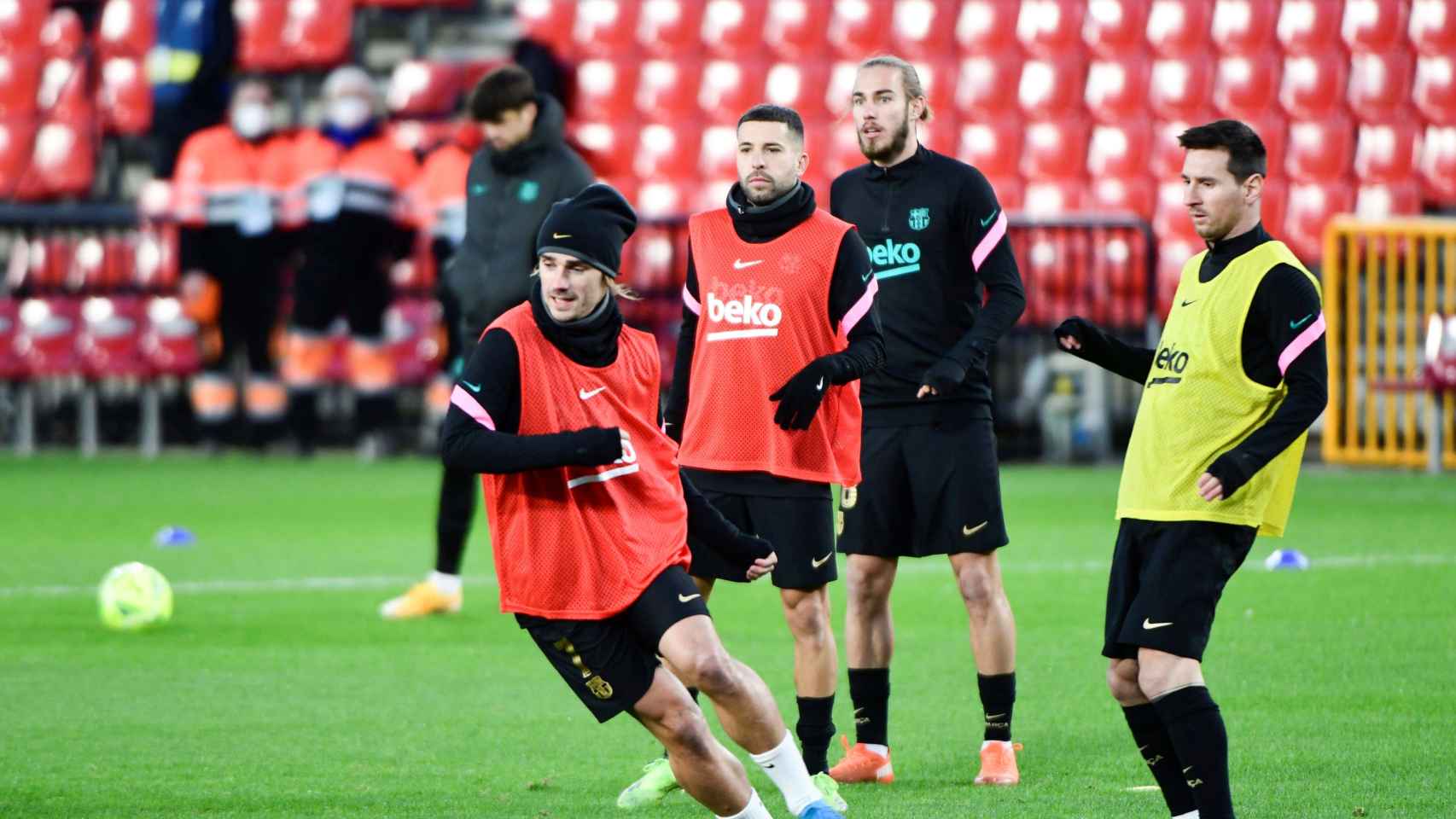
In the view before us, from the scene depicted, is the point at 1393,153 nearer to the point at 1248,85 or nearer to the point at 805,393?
the point at 1248,85

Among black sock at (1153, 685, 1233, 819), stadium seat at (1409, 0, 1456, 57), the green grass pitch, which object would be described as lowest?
the green grass pitch

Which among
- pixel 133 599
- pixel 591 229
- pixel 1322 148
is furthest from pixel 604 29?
pixel 591 229

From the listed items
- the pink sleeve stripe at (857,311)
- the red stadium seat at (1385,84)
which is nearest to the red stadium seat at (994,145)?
the red stadium seat at (1385,84)

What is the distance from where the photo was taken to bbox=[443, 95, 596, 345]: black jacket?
352 inches

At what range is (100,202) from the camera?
852 inches

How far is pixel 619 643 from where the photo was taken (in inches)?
193

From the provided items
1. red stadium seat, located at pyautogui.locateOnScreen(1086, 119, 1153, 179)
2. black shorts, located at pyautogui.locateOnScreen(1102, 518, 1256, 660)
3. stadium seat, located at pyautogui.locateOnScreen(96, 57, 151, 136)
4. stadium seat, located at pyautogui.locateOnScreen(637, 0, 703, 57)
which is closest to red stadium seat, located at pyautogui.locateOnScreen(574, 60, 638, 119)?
stadium seat, located at pyautogui.locateOnScreen(637, 0, 703, 57)

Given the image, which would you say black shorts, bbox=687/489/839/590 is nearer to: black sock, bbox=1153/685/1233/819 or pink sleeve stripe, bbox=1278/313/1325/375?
black sock, bbox=1153/685/1233/819

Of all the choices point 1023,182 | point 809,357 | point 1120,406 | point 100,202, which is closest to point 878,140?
point 809,357

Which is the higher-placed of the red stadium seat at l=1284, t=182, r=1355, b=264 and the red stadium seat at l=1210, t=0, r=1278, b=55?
the red stadium seat at l=1210, t=0, r=1278, b=55

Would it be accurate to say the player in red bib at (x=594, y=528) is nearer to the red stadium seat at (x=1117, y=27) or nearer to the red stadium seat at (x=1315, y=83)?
the red stadium seat at (x=1315, y=83)

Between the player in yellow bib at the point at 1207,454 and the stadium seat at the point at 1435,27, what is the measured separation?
45.9 feet

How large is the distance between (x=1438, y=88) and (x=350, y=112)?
9.27 metres

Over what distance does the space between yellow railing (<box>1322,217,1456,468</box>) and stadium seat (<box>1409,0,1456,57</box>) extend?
212 cm
